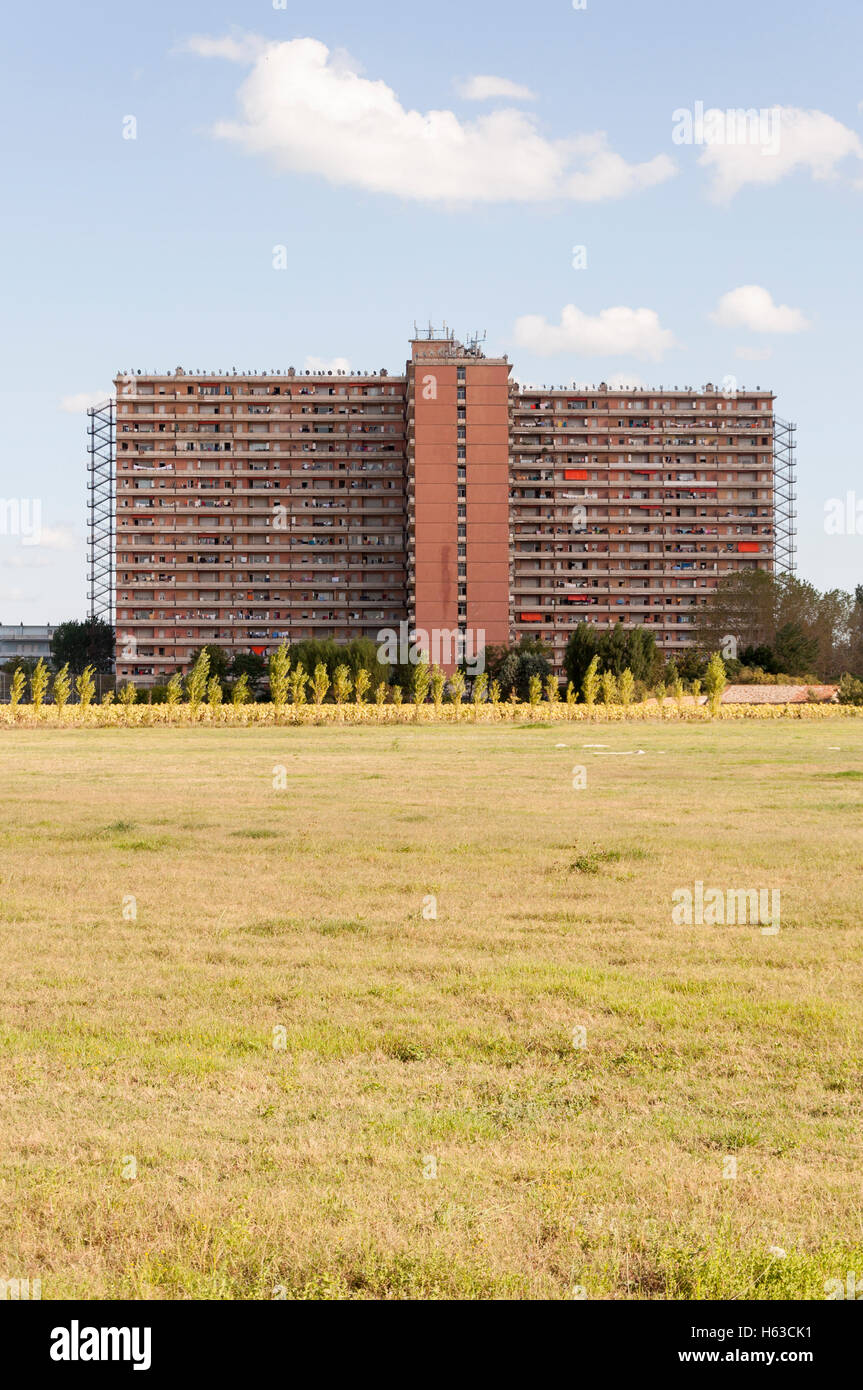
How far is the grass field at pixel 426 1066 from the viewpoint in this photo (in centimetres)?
495

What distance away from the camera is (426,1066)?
24.3ft

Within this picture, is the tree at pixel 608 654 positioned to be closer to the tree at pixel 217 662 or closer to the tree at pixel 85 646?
the tree at pixel 217 662

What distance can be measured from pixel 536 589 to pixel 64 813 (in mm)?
133041

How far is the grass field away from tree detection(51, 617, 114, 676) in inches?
5587

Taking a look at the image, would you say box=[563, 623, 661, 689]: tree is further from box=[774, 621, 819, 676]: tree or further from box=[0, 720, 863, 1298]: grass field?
box=[0, 720, 863, 1298]: grass field

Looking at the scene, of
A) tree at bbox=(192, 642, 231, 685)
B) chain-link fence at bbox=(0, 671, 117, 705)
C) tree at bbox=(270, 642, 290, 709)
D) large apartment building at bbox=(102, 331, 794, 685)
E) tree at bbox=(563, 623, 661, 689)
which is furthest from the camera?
large apartment building at bbox=(102, 331, 794, 685)

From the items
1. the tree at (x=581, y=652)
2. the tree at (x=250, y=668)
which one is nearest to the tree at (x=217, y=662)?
the tree at (x=250, y=668)

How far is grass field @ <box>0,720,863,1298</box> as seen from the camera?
495 centimetres

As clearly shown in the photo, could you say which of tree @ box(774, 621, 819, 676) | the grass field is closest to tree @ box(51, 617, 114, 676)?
tree @ box(774, 621, 819, 676)

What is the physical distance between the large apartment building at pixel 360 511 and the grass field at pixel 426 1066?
127 m

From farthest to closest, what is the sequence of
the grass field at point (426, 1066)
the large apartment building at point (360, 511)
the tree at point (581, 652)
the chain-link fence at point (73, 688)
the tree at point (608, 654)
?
the large apartment building at point (360, 511)
the chain-link fence at point (73, 688)
the tree at point (581, 652)
the tree at point (608, 654)
the grass field at point (426, 1066)

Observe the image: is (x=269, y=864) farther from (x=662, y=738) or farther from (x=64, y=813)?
(x=662, y=738)

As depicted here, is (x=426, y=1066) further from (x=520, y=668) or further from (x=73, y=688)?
(x=73, y=688)

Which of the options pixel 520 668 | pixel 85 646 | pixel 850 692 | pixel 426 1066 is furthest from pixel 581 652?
pixel 426 1066
